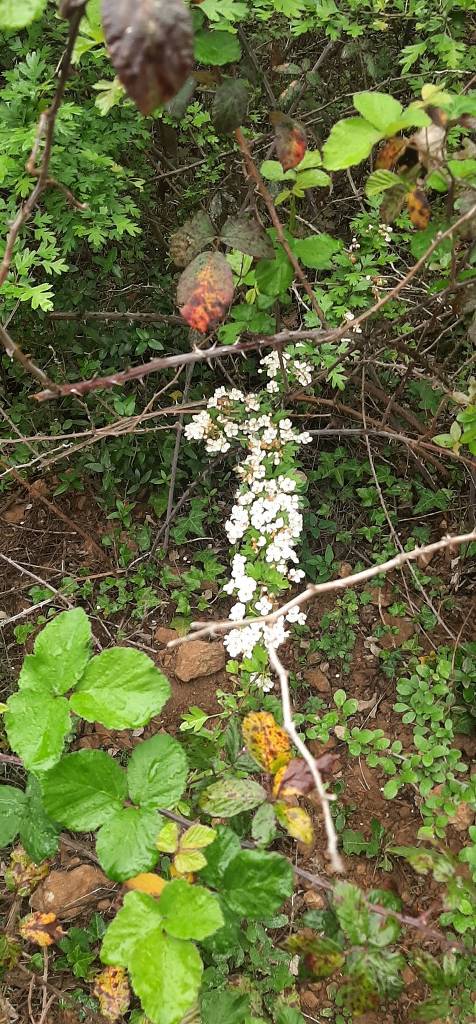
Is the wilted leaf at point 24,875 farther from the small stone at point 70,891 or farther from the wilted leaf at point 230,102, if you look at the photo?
the wilted leaf at point 230,102

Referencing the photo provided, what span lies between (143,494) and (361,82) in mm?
1601

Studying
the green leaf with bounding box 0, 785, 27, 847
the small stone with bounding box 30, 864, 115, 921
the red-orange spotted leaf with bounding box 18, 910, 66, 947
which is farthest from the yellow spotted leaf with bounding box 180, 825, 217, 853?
the small stone with bounding box 30, 864, 115, 921

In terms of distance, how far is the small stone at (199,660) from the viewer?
2238 mm

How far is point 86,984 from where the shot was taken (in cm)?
180

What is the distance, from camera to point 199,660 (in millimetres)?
2246

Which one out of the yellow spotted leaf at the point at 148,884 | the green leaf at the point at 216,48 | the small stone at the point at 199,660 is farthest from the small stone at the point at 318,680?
the green leaf at the point at 216,48

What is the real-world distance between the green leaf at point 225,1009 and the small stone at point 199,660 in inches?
38.1

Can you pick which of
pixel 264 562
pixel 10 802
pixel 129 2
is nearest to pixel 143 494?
pixel 264 562

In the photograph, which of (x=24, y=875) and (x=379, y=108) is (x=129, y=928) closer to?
(x=24, y=875)

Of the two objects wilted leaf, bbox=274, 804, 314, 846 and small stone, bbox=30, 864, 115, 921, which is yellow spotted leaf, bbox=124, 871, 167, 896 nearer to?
wilted leaf, bbox=274, 804, 314, 846

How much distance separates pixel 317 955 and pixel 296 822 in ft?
0.56

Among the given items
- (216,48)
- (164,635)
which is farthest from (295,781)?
(164,635)

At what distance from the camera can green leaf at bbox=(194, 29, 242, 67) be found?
3.63ft

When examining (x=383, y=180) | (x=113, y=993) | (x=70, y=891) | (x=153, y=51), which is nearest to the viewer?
(x=153, y=51)
